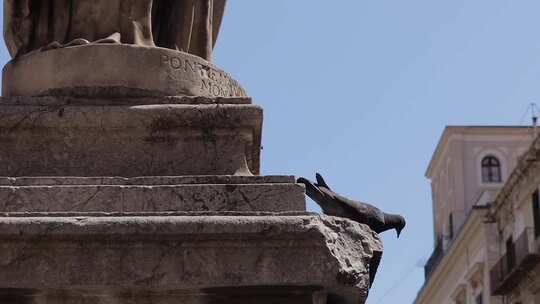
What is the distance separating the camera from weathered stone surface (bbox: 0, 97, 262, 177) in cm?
507

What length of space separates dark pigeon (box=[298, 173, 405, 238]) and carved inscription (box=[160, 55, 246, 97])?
2.22 ft

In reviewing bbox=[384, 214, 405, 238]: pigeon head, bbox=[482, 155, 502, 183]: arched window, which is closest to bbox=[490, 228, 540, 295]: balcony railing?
bbox=[482, 155, 502, 183]: arched window

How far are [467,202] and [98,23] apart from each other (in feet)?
144

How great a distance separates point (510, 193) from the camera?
3822 cm

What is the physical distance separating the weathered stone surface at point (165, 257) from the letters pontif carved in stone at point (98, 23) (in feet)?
3.65

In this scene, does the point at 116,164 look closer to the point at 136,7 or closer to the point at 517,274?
the point at 136,7

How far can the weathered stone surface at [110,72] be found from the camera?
17.3 feet

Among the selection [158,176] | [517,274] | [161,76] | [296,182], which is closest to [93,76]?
[161,76]

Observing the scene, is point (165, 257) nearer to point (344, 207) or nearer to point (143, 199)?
point (143, 199)

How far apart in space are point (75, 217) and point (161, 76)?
94 cm

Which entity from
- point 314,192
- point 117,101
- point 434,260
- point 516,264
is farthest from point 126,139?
point 434,260

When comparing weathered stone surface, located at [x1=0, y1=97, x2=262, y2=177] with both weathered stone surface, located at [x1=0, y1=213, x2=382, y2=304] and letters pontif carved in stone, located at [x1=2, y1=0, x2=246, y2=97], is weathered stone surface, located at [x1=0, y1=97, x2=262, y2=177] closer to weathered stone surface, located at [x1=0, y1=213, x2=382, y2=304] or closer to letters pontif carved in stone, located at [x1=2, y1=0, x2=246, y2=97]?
letters pontif carved in stone, located at [x1=2, y1=0, x2=246, y2=97]

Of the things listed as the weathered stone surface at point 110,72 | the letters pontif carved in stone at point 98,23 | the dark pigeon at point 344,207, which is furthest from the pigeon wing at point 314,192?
the letters pontif carved in stone at point 98,23

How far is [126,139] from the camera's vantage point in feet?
16.8
